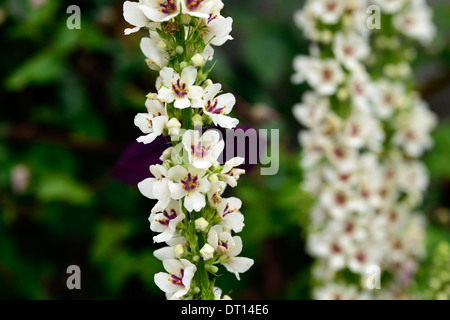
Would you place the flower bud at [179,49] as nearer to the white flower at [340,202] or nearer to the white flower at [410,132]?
the white flower at [340,202]

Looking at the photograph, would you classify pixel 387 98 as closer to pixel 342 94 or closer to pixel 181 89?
pixel 342 94

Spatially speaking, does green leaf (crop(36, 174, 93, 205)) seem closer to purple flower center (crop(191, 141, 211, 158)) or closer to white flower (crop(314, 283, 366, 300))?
white flower (crop(314, 283, 366, 300))

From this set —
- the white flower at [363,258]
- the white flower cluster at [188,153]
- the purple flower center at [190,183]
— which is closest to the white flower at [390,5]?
the white flower at [363,258]

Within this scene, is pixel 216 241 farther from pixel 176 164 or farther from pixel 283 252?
pixel 283 252

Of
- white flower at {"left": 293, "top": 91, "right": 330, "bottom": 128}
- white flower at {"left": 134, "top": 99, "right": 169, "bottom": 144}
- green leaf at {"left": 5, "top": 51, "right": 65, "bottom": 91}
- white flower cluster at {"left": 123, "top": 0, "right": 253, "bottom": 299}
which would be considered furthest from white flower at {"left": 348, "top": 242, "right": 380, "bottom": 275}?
green leaf at {"left": 5, "top": 51, "right": 65, "bottom": 91}

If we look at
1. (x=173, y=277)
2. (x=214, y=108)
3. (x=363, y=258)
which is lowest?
(x=173, y=277)

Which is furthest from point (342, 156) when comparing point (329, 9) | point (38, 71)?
point (38, 71)
